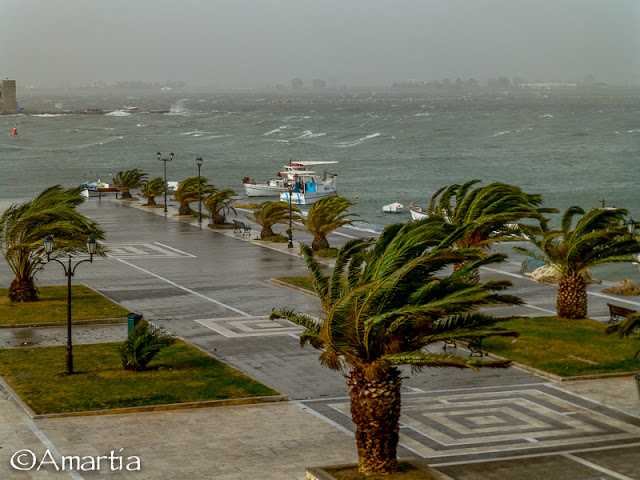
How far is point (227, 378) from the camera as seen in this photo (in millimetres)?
25641

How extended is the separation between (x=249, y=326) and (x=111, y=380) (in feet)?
24.1

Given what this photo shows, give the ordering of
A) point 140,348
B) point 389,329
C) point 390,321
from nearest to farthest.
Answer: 1. point 389,329
2. point 390,321
3. point 140,348

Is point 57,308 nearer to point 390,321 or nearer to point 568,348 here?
point 568,348

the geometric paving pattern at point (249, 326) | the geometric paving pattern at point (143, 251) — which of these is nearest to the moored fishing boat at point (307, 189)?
the geometric paving pattern at point (143, 251)

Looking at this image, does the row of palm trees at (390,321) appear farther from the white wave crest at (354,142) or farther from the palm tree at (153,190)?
the white wave crest at (354,142)

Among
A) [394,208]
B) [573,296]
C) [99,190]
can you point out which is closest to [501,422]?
[573,296]

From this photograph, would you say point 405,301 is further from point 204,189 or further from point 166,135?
point 166,135

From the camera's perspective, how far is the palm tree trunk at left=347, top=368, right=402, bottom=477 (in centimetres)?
1783

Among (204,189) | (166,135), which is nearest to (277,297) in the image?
(204,189)

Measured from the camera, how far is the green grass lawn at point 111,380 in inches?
927

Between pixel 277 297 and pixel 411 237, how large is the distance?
59.5ft

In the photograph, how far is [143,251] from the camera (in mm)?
47781

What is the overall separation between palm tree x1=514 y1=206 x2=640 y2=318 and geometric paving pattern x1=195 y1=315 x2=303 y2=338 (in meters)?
7.87
